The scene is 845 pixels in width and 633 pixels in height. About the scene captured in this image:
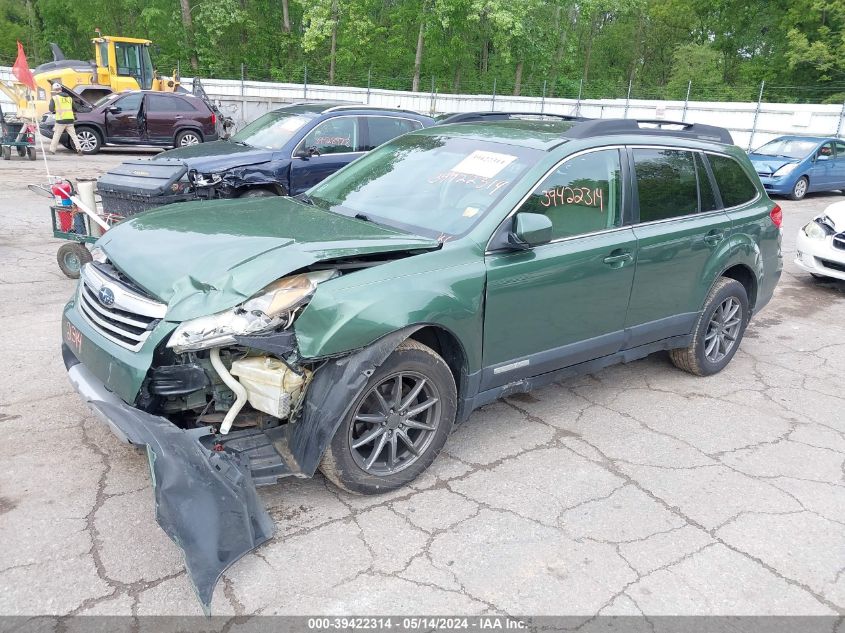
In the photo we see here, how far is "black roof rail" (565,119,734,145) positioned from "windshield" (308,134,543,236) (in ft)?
1.51

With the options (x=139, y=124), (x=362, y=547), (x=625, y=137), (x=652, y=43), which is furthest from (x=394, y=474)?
(x=652, y=43)

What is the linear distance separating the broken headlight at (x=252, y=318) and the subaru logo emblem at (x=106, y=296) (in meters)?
0.54

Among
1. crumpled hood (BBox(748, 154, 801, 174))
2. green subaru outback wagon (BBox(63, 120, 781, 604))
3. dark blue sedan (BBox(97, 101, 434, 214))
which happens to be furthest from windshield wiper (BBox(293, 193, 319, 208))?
crumpled hood (BBox(748, 154, 801, 174))

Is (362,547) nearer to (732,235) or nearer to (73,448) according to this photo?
(73,448)

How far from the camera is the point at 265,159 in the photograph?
844 centimetres

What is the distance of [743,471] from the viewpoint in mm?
3924

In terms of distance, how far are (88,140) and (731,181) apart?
16.8m

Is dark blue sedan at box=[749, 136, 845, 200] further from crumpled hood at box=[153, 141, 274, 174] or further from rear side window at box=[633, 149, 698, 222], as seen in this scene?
rear side window at box=[633, 149, 698, 222]

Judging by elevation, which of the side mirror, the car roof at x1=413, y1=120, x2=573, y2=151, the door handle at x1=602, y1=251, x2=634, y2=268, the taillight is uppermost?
the car roof at x1=413, y1=120, x2=573, y2=151

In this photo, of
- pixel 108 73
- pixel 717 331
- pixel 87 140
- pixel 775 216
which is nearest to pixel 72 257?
pixel 717 331

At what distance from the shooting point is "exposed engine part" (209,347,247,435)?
2.95 meters

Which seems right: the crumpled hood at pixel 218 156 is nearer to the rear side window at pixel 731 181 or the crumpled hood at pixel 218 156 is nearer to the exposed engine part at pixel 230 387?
the exposed engine part at pixel 230 387

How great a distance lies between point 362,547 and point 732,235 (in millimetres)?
3573

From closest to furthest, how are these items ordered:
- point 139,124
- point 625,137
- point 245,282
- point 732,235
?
point 245,282 < point 625,137 < point 732,235 < point 139,124
